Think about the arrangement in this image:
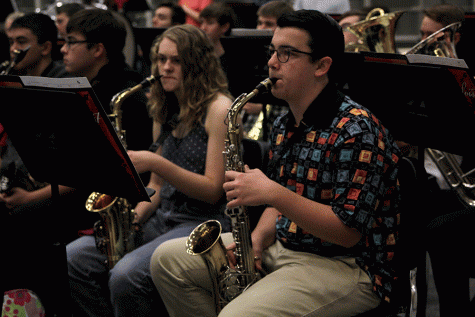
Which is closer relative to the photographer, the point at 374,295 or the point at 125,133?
the point at 374,295

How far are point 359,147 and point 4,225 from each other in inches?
66.8

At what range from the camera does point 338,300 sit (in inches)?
68.7

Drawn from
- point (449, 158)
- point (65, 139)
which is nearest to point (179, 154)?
point (65, 139)

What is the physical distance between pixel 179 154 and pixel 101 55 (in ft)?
3.21

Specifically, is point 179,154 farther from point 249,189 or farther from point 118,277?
point 249,189

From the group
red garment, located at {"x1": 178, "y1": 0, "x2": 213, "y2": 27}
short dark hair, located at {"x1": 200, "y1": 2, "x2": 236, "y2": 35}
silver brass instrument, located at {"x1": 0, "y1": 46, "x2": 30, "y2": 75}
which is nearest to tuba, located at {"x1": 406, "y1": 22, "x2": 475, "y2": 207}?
short dark hair, located at {"x1": 200, "y1": 2, "x2": 236, "y2": 35}

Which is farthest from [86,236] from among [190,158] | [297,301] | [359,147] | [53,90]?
[359,147]

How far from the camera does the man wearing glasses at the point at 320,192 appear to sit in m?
1.70

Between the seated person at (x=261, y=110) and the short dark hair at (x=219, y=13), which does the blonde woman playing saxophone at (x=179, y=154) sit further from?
the short dark hair at (x=219, y=13)

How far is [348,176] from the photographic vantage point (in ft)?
5.55

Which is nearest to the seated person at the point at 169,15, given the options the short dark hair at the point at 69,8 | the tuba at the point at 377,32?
the short dark hair at the point at 69,8

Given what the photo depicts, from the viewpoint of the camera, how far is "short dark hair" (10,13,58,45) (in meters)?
3.64

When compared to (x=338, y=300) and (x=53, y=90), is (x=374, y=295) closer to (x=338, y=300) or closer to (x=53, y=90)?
(x=338, y=300)

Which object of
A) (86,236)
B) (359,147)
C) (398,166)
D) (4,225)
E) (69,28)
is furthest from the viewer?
(69,28)
